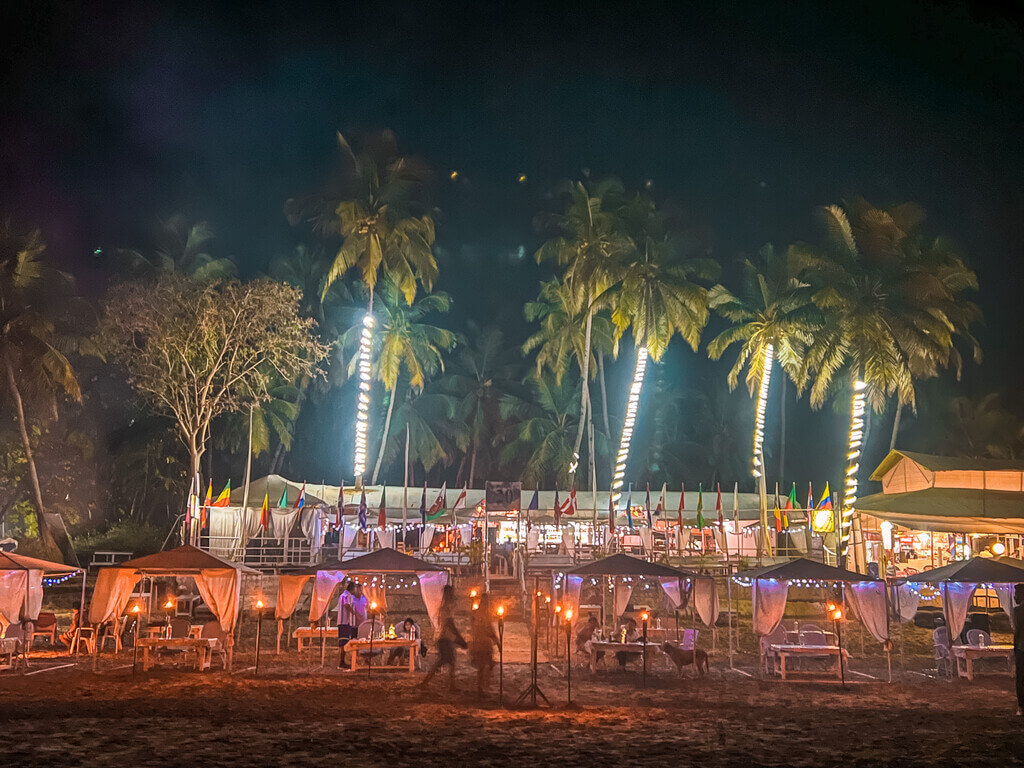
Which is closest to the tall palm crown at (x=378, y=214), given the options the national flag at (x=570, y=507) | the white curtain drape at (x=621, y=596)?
the national flag at (x=570, y=507)

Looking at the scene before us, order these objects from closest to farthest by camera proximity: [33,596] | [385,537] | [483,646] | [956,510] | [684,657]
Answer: [483,646], [684,657], [33,596], [956,510], [385,537]

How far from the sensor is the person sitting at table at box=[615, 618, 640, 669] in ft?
55.2

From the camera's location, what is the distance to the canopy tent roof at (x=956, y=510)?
29188 mm

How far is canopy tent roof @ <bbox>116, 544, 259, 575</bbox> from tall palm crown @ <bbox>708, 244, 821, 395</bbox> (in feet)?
87.5

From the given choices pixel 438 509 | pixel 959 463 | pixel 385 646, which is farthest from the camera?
pixel 959 463

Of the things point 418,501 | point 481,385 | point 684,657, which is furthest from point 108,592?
point 481,385

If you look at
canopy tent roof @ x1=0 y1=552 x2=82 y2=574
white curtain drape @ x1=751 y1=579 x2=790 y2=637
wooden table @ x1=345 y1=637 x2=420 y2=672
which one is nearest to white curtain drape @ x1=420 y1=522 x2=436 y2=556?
canopy tent roof @ x1=0 y1=552 x2=82 y2=574

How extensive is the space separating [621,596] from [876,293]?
2099 centimetres

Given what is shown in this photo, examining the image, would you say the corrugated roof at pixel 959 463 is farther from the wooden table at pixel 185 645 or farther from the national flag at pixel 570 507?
the wooden table at pixel 185 645

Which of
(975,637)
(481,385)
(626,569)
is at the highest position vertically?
(481,385)

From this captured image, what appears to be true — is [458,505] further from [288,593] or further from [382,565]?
[382,565]

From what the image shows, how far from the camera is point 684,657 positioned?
1645cm

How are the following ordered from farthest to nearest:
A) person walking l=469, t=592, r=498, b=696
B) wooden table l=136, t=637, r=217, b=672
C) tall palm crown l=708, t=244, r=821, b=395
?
tall palm crown l=708, t=244, r=821, b=395
wooden table l=136, t=637, r=217, b=672
person walking l=469, t=592, r=498, b=696

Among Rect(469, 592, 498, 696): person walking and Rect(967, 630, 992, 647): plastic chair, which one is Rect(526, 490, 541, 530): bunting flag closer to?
Rect(967, 630, 992, 647): plastic chair
